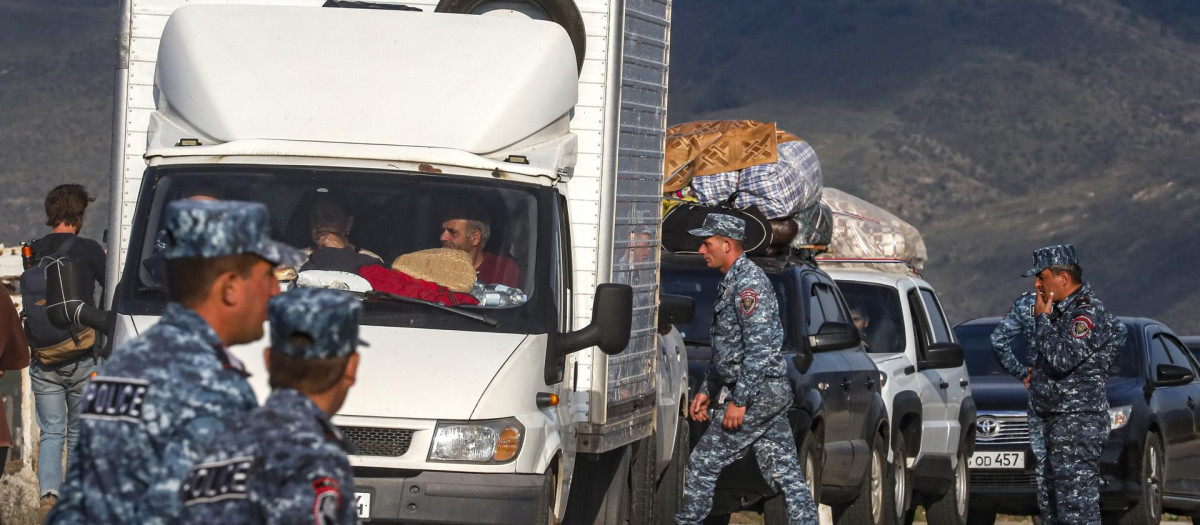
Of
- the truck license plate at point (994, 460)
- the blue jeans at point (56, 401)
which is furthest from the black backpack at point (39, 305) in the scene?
the truck license plate at point (994, 460)

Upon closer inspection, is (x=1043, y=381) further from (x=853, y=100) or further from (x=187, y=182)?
(x=853, y=100)

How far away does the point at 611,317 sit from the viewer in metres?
8.23

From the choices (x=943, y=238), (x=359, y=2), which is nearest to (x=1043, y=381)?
(x=359, y=2)

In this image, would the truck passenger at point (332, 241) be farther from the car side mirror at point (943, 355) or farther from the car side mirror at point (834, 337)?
the car side mirror at point (943, 355)

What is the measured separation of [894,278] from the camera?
15.2 metres

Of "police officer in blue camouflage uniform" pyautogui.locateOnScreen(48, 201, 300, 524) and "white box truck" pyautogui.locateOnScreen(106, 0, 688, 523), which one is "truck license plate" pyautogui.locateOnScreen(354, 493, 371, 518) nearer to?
"white box truck" pyautogui.locateOnScreen(106, 0, 688, 523)

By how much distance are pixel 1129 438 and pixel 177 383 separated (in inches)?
483

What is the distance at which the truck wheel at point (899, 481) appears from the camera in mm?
13930

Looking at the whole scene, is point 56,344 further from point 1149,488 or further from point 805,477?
point 1149,488

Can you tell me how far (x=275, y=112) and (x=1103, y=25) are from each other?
135 m

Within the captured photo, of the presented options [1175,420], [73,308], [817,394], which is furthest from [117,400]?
[1175,420]

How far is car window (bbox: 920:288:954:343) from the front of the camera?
50.3 feet

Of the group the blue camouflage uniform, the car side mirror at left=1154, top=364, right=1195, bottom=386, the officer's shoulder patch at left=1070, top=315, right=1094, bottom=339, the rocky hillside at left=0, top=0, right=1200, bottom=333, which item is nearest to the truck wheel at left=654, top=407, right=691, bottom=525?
A: the blue camouflage uniform

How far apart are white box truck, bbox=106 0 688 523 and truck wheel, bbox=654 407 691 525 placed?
205 cm
